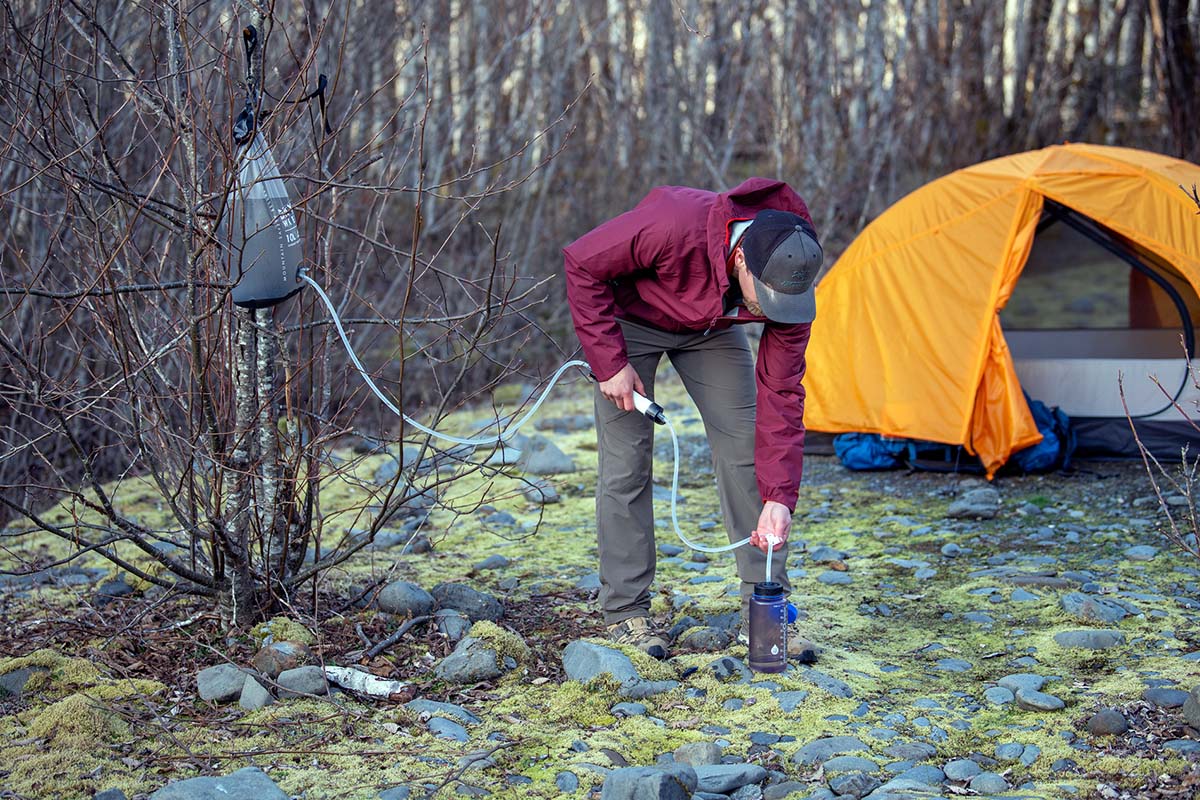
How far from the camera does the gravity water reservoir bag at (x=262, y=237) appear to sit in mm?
3709

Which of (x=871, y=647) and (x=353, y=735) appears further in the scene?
(x=871, y=647)

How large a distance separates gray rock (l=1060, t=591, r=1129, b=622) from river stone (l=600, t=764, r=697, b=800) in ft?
7.17

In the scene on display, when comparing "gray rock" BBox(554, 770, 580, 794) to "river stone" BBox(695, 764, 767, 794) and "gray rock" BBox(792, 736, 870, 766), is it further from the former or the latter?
"gray rock" BBox(792, 736, 870, 766)

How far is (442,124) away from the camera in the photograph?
1136 centimetres

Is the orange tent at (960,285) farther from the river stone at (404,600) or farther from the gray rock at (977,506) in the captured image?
the river stone at (404,600)

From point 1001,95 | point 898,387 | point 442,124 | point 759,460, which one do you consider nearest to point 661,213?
point 759,460

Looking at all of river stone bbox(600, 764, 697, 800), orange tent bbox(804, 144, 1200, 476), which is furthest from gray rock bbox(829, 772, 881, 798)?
orange tent bbox(804, 144, 1200, 476)

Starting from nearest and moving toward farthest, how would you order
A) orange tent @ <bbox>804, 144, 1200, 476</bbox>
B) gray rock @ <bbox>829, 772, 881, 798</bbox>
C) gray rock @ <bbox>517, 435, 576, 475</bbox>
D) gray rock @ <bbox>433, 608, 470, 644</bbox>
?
gray rock @ <bbox>829, 772, 881, 798</bbox>
gray rock @ <bbox>433, 608, 470, 644</bbox>
orange tent @ <bbox>804, 144, 1200, 476</bbox>
gray rock @ <bbox>517, 435, 576, 475</bbox>

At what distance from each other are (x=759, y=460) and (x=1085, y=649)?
140 centimetres

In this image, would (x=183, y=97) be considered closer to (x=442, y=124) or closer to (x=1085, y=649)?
(x=1085, y=649)

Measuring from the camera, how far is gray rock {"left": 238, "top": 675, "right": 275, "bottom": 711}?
3709mm

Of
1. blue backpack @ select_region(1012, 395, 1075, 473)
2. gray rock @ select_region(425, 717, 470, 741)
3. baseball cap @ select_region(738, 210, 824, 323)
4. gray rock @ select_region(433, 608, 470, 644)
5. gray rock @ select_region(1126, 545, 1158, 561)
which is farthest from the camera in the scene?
blue backpack @ select_region(1012, 395, 1075, 473)

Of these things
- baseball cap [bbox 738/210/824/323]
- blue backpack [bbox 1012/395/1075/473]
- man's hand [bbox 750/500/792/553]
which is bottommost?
blue backpack [bbox 1012/395/1075/473]

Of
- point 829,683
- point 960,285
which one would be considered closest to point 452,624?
point 829,683
